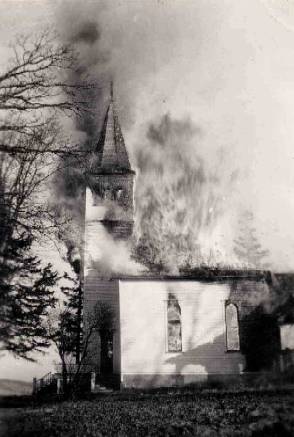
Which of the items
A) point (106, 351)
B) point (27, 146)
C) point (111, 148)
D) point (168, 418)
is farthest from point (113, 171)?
point (168, 418)

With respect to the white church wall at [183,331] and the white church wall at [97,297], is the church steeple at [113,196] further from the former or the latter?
the white church wall at [183,331]

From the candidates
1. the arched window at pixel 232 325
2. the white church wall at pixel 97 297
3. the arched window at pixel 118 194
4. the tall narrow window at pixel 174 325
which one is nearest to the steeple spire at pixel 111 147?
the arched window at pixel 118 194

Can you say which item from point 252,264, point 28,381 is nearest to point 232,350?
point 252,264

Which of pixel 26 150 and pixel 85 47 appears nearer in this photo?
pixel 26 150

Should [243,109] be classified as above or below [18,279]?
above

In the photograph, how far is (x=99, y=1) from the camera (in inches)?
453

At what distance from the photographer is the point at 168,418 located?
9922mm

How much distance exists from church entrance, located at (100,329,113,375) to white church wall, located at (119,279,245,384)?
6.94ft

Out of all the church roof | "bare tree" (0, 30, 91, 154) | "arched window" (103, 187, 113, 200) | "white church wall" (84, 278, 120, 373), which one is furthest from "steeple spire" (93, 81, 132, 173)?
"white church wall" (84, 278, 120, 373)

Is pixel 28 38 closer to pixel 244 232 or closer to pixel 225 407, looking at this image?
pixel 225 407

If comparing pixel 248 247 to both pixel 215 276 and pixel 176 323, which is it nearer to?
pixel 215 276

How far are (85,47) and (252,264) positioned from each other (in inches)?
485

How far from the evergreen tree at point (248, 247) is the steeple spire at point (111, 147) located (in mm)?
4900

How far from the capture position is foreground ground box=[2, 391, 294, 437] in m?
8.74
